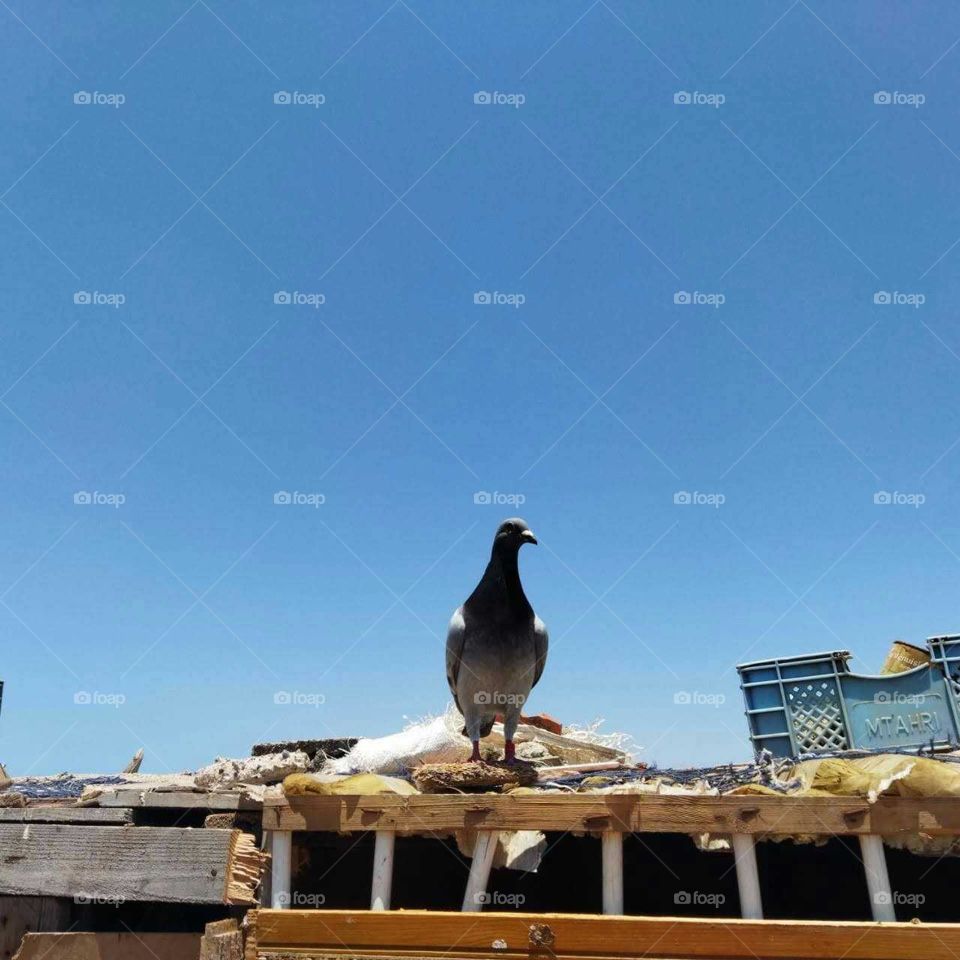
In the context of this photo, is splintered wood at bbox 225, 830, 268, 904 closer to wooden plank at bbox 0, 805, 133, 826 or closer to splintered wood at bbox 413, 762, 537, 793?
wooden plank at bbox 0, 805, 133, 826

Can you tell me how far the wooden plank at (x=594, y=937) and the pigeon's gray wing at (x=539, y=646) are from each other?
116 inches

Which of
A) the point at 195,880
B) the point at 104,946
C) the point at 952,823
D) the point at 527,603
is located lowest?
the point at 104,946

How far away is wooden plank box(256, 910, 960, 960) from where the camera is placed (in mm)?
4426

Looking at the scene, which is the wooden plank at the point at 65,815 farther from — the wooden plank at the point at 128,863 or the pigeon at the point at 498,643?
the pigeon at the point at 498,643

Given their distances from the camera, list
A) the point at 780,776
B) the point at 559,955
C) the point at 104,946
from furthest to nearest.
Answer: the point at 780,776, the point at 104,946, the point at 559,955

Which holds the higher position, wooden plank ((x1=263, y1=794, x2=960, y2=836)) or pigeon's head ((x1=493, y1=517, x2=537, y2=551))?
pigeon's head ((x1=493, y1=517, x2=537, y2=551))

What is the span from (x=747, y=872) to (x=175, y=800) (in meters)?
3.61

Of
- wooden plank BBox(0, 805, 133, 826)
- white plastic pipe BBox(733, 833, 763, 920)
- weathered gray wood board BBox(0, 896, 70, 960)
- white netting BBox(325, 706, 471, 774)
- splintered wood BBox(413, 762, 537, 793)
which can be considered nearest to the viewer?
white plastic pipe BBox(733, 833, 763, 920)

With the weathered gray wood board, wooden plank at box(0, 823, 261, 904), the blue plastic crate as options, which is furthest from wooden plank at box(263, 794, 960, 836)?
the blue plastic crate

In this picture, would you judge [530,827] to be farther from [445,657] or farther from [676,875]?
[445,657]

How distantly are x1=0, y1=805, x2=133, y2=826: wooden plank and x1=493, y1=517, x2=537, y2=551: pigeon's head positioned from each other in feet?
11.1

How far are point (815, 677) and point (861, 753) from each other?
100 cm

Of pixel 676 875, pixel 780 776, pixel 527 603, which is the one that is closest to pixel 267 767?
pixel 527 603

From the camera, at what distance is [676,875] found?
601cm
